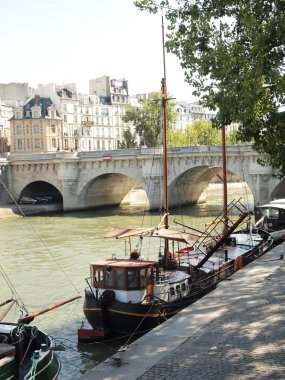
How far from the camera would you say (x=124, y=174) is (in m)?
59.4

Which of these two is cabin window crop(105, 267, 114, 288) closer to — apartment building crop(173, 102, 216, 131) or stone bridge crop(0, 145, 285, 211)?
stone bridge crop(0, 145, 285, 211)

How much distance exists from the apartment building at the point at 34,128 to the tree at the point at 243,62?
68.9m

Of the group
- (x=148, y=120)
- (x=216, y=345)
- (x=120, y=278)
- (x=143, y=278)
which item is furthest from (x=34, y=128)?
(x=216, y=345)

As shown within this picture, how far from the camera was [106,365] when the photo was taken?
1228 cm

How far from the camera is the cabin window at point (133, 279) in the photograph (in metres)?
18.6

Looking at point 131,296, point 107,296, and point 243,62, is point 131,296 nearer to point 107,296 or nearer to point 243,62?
point 107,296

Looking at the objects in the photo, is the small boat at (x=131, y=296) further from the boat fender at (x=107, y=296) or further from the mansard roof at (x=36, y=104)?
the mansard roof at (x=36, y=104)

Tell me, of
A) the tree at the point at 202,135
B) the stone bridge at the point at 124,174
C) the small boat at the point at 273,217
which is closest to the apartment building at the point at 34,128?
the stone bridge at the point at 124,174

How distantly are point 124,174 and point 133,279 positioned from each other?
135 feet

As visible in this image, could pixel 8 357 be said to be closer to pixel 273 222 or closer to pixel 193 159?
pixel 273 222

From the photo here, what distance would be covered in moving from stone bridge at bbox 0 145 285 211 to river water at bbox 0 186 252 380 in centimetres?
280

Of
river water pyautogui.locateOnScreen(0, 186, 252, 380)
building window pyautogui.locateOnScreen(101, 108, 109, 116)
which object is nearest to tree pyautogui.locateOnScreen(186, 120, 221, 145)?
building window pyautogui.locateOnScreen(101, 108, 109, 116)

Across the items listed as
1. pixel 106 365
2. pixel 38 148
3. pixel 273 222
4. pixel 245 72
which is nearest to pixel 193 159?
pixel 273 222

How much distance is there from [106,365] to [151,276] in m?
6.75
